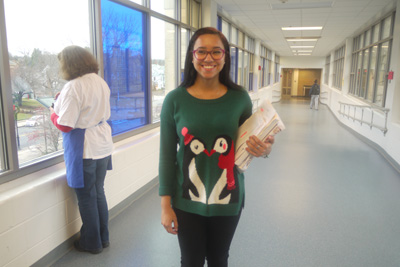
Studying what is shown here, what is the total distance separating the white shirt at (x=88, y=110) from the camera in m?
2.10

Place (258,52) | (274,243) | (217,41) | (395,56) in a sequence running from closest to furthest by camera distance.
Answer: (217,41)
(274,243)
(395,56)
(258,52)

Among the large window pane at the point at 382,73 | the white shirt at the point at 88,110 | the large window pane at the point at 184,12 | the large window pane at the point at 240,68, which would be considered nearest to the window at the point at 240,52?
the large window pane at the point at 240,68

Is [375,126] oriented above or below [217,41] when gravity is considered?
below

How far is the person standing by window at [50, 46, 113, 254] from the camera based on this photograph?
2.13 m

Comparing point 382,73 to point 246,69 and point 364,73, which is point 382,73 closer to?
point 364,73

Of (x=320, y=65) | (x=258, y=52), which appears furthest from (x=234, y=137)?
(x=320, y=65)

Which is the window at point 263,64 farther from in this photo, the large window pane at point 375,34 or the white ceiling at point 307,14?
the large window pane at point 375,34

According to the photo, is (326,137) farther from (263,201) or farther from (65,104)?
(65,104)

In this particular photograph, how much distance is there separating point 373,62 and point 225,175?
8142 mm

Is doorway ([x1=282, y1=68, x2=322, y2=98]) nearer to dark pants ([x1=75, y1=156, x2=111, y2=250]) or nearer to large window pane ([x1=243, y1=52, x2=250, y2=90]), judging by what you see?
large window pane ([x1=243, y1=52, x2=250, y2=90])

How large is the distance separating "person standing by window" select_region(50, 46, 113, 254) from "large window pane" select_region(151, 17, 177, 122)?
2.03 meters

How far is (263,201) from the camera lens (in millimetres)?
3586

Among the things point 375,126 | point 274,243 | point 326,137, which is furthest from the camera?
point 326,137

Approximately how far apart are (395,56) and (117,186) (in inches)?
208
